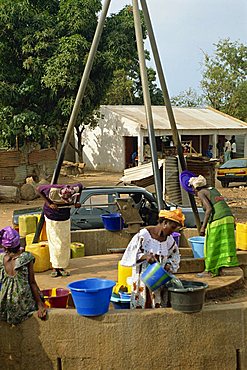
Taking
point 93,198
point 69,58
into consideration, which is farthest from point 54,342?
point 69,58

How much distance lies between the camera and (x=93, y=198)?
10797mm

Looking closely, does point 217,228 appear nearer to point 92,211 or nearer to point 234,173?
point 92,211

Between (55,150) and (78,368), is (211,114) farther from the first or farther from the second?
(78,368)

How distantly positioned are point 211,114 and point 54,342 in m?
32.2

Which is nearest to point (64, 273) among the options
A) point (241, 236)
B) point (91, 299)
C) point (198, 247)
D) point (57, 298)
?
point (57, 298)

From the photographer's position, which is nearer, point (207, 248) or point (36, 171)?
point (207, 248)

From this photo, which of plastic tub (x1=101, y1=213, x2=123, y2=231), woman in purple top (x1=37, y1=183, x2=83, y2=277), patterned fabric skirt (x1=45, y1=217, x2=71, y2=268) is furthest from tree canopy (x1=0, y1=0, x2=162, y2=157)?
patterned fabric skirt (x1=45, y1=217, x2=71, y2=268)

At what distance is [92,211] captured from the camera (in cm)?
1052

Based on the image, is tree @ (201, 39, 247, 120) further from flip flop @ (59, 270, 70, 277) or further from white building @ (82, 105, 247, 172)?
flip flop @ (59, 270, 70, 277)

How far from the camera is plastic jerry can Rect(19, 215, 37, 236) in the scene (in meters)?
9.83

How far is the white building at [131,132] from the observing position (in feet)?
100

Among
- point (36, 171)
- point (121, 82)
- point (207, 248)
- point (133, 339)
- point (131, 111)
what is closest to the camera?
point (133, 339)

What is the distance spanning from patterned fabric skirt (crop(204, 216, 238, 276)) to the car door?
3262 millimetres

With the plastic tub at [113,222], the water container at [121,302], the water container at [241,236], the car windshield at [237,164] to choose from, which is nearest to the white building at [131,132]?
the car windshield at [237,164]
